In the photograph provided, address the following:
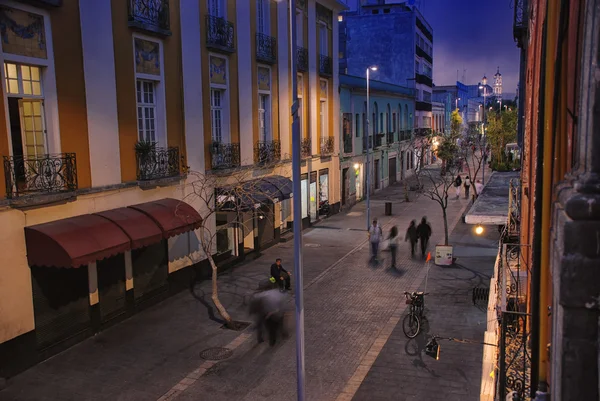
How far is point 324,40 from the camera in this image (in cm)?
3072

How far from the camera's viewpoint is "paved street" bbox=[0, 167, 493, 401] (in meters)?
11.1

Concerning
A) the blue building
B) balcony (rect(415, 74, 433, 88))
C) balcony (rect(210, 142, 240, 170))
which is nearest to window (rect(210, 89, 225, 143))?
balcony (rect(210, 142, 240, 170))

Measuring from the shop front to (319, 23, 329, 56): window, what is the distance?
17.1 meters

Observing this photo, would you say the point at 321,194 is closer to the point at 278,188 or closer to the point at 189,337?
the point at 278,188

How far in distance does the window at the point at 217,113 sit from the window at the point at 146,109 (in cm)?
344

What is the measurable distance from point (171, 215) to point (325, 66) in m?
17.2

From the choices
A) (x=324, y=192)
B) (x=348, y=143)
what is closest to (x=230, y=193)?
(x=324, y=192)

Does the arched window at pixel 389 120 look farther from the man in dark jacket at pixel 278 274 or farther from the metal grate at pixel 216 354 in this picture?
the metal grate at pixel 216 354

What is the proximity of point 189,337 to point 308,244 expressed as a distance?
11776 mm

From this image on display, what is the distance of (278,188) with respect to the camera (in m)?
22.0

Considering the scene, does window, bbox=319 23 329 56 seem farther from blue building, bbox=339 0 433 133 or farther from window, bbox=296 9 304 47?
blue building, bbox=339 0 433 133

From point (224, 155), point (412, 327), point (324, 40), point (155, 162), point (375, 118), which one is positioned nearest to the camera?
point (412, 327)

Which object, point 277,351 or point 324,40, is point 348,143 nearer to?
point 324,40

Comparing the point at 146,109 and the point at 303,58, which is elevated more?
the point at 303,58
